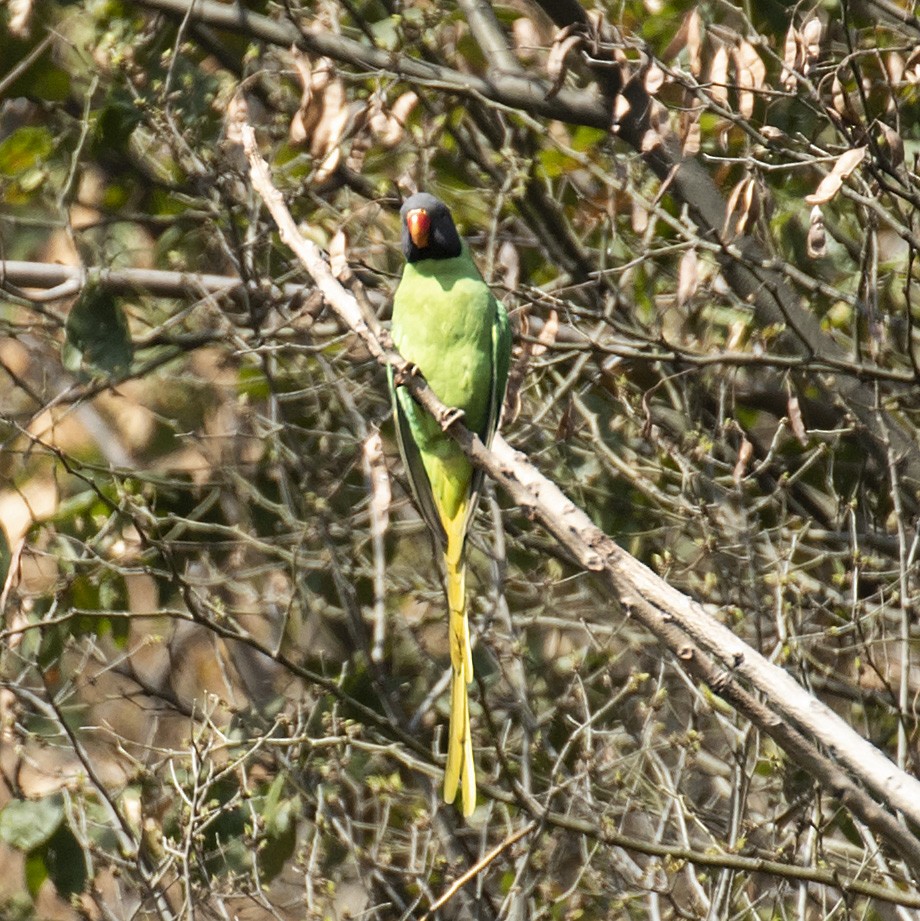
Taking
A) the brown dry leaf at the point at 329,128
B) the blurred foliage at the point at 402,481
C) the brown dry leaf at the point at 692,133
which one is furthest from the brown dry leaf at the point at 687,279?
the brown dry leaf at the point at 329,128

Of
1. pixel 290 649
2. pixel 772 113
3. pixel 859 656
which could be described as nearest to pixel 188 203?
pixel 290 649

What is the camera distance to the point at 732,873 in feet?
10.9

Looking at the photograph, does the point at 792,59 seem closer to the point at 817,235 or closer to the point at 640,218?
the point at 817,235

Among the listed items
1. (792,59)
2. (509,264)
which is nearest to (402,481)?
(509,264)

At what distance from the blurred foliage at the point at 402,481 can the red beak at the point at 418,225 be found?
9.2 inches

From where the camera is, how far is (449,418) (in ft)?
10.8

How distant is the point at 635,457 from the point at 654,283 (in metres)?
0.76

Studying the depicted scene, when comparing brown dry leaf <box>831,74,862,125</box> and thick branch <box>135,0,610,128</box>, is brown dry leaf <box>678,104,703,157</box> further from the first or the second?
thick branch <box>135,0,610,128</box>

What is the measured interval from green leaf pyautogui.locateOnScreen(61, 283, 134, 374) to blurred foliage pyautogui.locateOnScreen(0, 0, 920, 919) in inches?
0.5

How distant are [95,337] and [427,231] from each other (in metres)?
1.28

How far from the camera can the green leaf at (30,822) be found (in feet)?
12.8

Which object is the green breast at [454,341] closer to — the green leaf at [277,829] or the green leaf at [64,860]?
A: the green leaf at [277,829]

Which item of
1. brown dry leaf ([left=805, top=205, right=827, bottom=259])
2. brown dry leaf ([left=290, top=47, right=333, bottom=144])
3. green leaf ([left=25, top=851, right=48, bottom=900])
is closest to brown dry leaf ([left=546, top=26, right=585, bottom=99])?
brown dry leaf ([left=290, top=47, right=333, bottom=144])

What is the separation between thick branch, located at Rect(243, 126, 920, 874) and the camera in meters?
2.34
